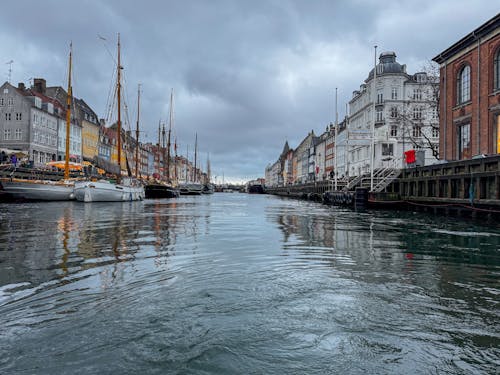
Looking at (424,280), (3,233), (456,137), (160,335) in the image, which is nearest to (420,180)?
(456,137)

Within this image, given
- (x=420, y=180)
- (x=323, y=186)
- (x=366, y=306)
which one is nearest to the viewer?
(x=366, y=306)

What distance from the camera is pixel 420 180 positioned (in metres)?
30.6

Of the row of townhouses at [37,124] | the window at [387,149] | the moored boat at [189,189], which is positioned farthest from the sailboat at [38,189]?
the moored boat at [189,189]

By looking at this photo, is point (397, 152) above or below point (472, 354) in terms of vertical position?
above

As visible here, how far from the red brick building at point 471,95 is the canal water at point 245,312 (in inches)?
914

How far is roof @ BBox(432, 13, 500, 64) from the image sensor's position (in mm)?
27391

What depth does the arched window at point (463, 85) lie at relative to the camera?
1245 inches

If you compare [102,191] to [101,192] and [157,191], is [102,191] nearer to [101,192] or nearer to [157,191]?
[101,192]

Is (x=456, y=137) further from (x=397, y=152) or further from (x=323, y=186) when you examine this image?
(x=397, y=152)

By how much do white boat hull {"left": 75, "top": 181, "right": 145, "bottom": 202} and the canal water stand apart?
28138 millimetres

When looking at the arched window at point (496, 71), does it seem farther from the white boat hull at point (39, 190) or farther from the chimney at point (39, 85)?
the chimney at point (39, 85)

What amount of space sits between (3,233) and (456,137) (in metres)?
33.2

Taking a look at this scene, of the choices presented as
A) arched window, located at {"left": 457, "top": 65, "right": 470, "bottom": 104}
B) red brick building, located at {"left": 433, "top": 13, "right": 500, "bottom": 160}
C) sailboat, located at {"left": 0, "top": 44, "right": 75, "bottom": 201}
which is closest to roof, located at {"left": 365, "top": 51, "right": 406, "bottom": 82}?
red brick building, located at {"left": 433, "top": 13, "right": 500, "bottom": 160}

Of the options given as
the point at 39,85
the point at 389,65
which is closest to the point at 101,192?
the point at 39,85
